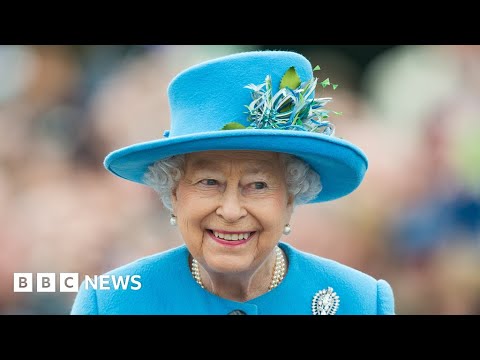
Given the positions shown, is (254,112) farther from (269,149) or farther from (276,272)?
(276,272)

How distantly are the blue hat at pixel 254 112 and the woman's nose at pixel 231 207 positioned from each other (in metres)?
0.18

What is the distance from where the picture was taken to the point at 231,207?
2400 mm

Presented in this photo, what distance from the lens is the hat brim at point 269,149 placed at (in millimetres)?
2320

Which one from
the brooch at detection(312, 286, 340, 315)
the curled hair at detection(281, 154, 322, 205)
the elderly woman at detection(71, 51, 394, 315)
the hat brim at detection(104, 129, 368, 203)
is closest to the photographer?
the hat brim at detection(104, 129, 368, 203)

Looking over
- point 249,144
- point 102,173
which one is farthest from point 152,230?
point 249,144

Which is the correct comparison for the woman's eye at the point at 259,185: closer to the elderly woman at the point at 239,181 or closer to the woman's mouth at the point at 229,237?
the elderly woman at the point at 239,181

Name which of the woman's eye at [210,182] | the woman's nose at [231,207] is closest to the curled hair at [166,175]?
the woman's eye at [210,182]

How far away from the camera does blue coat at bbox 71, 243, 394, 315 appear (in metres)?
2.68

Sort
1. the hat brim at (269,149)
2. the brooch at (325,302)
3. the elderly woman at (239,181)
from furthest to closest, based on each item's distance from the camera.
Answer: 1. the brooch at (325,302)
2. the elderly woman at (239,181)
3. the hat brim at (269,149)

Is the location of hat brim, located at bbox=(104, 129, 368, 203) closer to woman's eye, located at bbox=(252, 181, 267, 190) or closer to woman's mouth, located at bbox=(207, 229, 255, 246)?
woman's eye, located at bbox=(252, 181, 267, 190)

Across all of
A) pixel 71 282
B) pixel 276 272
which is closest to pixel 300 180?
pixel 276 272

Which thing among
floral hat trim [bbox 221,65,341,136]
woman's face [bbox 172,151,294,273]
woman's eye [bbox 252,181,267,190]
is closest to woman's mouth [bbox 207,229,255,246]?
woman's face [bbox 172,151,294,273]

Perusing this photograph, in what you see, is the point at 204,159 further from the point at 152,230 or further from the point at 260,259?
the point at 152,230

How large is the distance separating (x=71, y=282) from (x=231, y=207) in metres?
1.09
